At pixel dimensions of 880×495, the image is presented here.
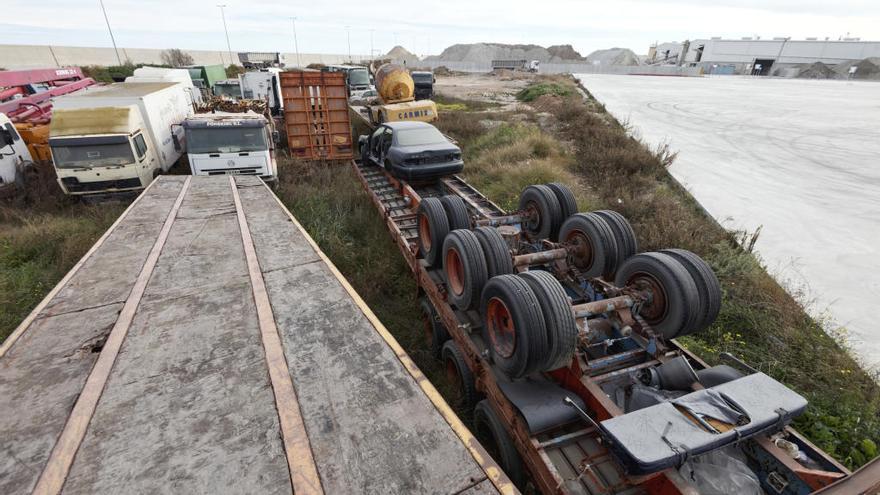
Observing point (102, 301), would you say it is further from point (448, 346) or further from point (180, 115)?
point (180, 115)

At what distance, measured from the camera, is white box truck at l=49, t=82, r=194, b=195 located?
8.96 meters

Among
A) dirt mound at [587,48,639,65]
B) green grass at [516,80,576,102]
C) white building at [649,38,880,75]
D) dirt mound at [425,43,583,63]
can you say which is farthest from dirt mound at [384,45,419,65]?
green grass at [516,80,576,102]

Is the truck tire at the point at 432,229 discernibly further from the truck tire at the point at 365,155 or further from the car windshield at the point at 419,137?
the truck tire at the point at 365,155

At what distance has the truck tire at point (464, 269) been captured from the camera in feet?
14.3

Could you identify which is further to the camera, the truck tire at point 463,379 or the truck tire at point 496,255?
the truck tire at point 463,379

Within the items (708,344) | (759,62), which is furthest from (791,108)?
(759,62)

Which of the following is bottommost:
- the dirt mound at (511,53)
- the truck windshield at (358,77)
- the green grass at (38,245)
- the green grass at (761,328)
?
the green grass at (38,245)

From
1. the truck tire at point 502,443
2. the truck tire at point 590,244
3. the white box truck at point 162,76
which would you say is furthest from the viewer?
the white box truck at point 162,76

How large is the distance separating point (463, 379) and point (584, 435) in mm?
1575

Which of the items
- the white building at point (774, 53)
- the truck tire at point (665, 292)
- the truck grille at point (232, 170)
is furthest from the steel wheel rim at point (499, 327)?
the white building at point (774, 53)

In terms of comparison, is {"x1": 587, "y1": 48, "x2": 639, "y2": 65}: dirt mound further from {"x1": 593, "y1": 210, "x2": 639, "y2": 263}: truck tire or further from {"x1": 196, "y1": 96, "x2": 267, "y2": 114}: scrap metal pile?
{"x1": 593, "y1": 210, "x2": 639, "y2": 263}: truck tire

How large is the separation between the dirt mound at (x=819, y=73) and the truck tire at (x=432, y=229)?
3352 inches

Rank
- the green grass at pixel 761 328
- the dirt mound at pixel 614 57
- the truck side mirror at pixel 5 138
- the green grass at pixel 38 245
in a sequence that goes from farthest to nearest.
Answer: the dirt mound at pixel 614 57 → the truck side mirror at pixel 5 138 → the green grass at pixel 38 245 → the green grass at pixel 761 328

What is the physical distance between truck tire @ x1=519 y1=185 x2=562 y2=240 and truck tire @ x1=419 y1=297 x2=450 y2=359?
1.99 meters
